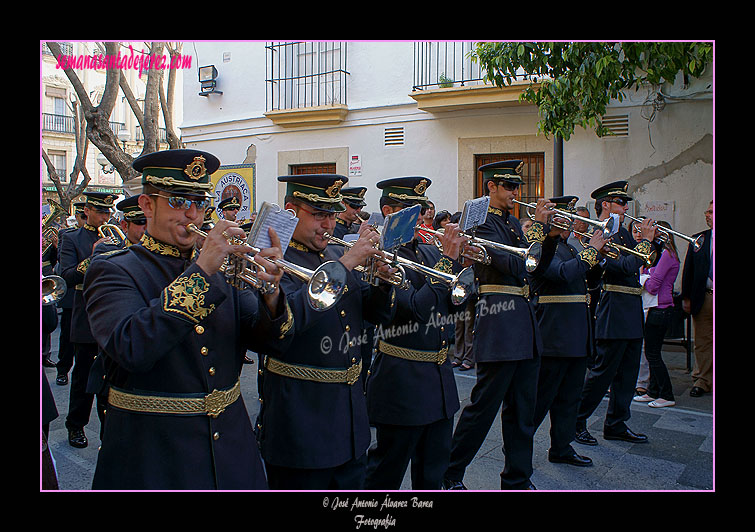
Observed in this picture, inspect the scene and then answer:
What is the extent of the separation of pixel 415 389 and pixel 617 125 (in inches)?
335

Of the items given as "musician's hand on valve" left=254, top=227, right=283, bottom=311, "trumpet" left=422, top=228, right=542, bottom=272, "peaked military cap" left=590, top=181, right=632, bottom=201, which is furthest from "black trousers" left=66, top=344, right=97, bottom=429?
"peaked military cap" left=590, top=181, right=632, bottom=201

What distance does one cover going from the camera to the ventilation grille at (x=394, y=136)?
12836 mm

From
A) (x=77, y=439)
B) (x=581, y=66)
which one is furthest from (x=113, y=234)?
(x=581, y=66)

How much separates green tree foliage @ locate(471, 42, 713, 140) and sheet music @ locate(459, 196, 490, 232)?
313 centimetres

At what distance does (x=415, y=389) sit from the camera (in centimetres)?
372

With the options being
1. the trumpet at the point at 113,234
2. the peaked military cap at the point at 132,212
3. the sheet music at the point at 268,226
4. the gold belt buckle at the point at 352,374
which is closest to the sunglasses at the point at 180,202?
the sheet music at the point at 268,226

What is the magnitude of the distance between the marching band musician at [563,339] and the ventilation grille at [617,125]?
6068mm

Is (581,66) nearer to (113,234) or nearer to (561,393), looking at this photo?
(561,393)

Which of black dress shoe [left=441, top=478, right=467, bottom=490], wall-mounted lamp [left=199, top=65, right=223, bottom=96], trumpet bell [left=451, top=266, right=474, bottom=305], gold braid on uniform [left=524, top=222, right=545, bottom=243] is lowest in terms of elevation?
black dress shoe [left=441, top=478, right=467, bottom=490]

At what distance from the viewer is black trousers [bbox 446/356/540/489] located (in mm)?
4445

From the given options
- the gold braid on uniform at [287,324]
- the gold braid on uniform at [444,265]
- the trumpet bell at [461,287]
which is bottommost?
the gold braid on uniform at [287,324]

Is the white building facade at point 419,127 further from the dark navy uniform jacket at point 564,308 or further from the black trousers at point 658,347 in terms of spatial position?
the dark navy uniform jacket at point 564,308

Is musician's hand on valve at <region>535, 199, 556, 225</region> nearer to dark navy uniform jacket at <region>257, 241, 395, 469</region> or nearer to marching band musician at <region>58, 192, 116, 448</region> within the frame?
dark navy uniform jacket at <region>257, 241, 395, 469</region>
